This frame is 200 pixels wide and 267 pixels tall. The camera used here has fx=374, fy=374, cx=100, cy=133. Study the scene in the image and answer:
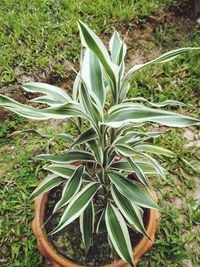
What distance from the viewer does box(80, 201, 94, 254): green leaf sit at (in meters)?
1.45

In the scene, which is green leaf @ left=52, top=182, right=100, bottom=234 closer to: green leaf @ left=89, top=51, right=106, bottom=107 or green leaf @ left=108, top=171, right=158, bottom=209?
green leaf @ left=108, top=171, right=158, bottom=209

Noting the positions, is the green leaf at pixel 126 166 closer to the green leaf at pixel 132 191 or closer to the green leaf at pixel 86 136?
the green leaf at pixel 132 191

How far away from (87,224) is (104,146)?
1.09ft

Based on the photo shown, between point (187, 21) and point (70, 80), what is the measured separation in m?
1.06

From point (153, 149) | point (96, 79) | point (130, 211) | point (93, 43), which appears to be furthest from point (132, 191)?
point (93, 43)

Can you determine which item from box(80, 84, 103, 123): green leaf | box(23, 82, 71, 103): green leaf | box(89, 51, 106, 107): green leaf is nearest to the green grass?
box(23, 82, 71, 103): green leaf

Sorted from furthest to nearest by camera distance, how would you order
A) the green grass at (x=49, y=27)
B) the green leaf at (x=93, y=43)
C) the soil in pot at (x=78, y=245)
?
1. the green grass at (x=49, y=27)
2. the soil in pot at (x=78, y=245)
3. the green leaf at (x=93, y=43)

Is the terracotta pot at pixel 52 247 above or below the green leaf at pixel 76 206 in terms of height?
below

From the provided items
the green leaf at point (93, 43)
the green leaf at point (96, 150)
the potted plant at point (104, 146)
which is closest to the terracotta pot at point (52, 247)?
the potted plant at point (104, 146)

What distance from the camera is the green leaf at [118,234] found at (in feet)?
4.30

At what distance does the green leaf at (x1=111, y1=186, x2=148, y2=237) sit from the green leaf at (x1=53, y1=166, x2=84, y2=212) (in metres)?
0.15

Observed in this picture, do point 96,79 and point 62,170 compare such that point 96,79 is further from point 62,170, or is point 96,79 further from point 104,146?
point 62,170

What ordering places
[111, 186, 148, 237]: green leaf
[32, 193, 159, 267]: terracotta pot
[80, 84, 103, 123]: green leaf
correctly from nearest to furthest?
[80, 84, 103, 123]: green leaf
[111, 186, 148, 237]: green leaf
[32, 193, 159, 267]: terracotta pot

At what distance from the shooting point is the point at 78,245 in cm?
177
